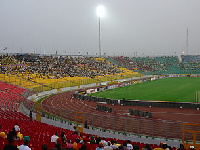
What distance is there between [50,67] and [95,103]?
1503 inches

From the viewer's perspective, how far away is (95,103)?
35656 millimetres

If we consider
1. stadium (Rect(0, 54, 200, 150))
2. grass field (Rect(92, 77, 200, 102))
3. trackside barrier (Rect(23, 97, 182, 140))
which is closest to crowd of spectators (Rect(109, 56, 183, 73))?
stadium (Rect(0, 54, 200, 150))

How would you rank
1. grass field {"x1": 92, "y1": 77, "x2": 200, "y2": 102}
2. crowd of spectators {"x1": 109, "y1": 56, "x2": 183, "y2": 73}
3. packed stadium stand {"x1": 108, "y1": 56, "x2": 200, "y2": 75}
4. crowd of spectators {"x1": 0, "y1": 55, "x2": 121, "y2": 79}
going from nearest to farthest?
grass field {"x1": 92, "y1": 77, "x2": 200, "y2": 102} → crowd of spectators {"x1": 0, "y1": 55, "x2": 121, "y2": 79} → packed stadium stand {"x1": 108, "y1": 56, "x2": 200, "y2": 75} → crowd of spectators {"x1": 109, "y1": 56, "x2": 183, "y2": 73}

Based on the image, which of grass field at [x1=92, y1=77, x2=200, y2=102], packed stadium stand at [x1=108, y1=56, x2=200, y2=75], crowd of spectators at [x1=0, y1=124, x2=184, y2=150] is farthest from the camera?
packed stadium stand at [x1=108, y1=56, x2=200, y2=75]

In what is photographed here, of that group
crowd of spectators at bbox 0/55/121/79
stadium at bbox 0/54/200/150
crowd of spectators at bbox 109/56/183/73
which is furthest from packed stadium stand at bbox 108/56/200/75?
crowd of spectators at bbox 0/55/121/79

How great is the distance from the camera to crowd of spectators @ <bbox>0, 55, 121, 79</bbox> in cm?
6094

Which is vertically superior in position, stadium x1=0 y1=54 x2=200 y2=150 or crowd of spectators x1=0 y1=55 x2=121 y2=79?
crowd of spectators x1=0 y1=55 x2=121 y2=79

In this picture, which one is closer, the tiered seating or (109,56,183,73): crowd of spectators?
the tiered seating

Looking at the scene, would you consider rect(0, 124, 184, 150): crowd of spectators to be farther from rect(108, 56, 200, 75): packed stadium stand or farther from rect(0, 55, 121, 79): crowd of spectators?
rect(108, 56, 200, 75): packed stadium stand

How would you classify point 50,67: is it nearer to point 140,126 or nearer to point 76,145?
point 140,126

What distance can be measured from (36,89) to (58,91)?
7.38m

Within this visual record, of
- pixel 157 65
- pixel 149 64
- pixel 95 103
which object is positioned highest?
pixel 149 64

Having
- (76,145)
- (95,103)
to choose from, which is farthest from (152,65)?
(76,145)

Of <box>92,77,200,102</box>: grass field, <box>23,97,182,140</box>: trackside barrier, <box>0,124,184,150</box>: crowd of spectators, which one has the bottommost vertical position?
<box>92,77,200,102</box>: grass field
